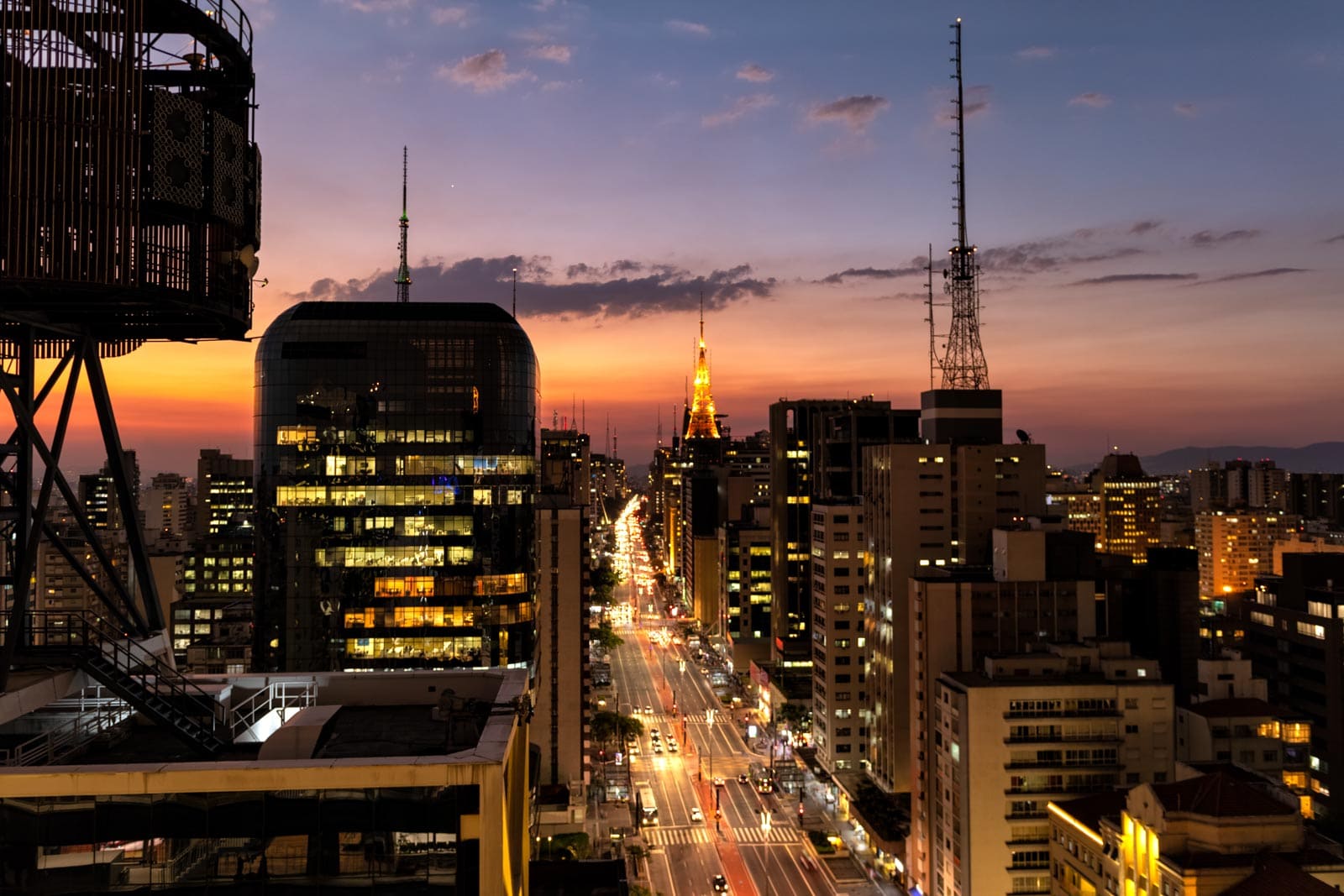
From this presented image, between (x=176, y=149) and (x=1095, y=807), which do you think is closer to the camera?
(x=176, y=149)

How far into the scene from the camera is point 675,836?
8450 centimetres

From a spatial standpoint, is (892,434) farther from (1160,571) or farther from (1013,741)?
(1013,741)

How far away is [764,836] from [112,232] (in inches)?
3078

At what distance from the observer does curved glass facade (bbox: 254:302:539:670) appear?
69812 millimetres

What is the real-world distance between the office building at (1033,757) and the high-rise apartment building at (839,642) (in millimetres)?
34609

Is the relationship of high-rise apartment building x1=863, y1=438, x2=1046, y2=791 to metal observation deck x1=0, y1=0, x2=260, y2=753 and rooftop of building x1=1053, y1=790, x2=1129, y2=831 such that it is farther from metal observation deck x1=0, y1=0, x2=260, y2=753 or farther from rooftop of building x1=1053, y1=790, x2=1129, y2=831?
metal observation deck x1=0, y1=0, x2=260, y2=753

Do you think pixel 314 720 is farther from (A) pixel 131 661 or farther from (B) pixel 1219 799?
(B) pixel 1219 799

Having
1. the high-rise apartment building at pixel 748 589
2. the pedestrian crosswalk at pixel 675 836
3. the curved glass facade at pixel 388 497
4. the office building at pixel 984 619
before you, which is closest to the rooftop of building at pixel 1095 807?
the office building at pixel 984 619

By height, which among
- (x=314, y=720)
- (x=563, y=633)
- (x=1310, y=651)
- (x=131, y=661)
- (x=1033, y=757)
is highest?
(x=131, y=661)

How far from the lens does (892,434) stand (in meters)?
123

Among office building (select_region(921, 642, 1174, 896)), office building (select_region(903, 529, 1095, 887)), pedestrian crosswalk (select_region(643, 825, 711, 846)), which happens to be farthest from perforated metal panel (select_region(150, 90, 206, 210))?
pedestrian crosswalk (select_region(643, 825, 711, 846))

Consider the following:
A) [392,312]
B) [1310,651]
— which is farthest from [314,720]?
[1310,651]

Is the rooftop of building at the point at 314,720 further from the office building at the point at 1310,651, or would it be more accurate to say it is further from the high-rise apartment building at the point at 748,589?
the high-rise apartment building at the point at 748,589

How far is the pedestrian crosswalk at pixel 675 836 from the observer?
82.8m
